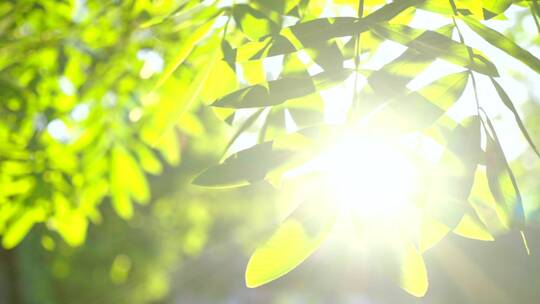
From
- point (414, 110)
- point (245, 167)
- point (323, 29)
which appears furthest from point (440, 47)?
point (245, 167)

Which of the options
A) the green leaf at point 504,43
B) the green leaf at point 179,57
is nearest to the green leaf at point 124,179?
the green leaf at point 179,57

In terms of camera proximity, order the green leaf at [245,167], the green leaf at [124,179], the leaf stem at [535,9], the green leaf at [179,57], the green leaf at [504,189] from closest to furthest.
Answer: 1. the green leaf at [504,189]
2. the green leaf at [245,167]
3. the leaf stem at [535,9]
4. the green leaf at [179,57]
5. the green leaf at [124,179]

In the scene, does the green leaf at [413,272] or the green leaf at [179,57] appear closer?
the green leaf at [413,272]

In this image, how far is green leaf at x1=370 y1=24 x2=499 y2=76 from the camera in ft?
5.21

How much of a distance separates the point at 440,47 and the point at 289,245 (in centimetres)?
54

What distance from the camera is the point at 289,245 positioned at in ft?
5.11

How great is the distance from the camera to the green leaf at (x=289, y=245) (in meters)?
1.54

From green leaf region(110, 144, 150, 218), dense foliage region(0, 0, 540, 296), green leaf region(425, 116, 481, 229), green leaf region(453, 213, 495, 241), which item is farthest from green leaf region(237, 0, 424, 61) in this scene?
green leaf region(110, 144, 150, 218)

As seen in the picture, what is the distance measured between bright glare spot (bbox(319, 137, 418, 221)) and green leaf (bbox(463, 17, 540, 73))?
0.34 metres

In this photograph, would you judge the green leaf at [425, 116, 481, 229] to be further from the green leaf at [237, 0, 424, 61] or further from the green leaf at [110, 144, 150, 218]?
the green leaf at [110, 144, 150, 218]

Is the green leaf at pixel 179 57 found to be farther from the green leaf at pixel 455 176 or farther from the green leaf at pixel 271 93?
the green leaf at pixel 455 176

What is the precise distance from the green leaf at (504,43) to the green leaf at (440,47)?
66 mm

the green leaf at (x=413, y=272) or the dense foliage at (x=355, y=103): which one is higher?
the dense foliage at (x=355, y=103)

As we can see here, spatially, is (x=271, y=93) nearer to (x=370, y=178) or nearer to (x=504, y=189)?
(x=370, y=178)
